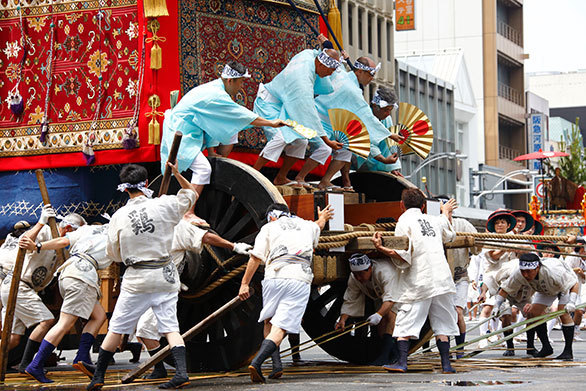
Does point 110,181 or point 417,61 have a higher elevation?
point 417,61

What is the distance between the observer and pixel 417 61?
57.3 m

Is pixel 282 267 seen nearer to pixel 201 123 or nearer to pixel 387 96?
pixel 201 123

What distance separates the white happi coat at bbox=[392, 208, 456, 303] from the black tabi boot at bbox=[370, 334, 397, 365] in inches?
42.2

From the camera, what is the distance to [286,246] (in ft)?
30.9

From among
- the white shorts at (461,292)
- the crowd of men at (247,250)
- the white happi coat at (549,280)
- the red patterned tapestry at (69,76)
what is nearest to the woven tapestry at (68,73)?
the red patterned tapestry at (69,76)

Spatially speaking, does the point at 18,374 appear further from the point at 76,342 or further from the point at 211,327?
the point at 211,327

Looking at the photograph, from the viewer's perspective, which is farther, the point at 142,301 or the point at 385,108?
the point at 385,108

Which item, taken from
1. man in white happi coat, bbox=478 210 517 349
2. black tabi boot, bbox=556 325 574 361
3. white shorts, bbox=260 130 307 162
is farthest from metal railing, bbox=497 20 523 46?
white shorts, bbox=260 130 307 162

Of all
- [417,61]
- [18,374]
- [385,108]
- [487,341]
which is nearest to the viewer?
[18,374]

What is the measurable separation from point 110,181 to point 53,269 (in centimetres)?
113

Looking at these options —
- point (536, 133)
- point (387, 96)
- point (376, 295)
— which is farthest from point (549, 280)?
point (536, 133)

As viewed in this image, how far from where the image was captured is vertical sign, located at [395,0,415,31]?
53094 millimetres

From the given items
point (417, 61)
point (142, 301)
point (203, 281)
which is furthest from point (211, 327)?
point (417, 61)

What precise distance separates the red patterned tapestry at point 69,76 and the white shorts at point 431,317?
289 cm
